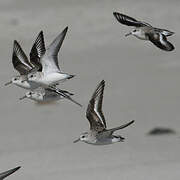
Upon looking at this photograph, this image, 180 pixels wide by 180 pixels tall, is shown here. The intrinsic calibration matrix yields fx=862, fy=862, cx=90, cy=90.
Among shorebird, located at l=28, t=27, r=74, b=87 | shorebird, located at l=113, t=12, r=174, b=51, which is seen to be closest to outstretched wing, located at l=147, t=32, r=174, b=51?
shorebird, located at l=113, t=12, r=174, b=51

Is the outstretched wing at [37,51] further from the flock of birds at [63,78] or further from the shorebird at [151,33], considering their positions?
the shorebird at [151,33]

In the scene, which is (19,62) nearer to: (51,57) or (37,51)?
(37,51)

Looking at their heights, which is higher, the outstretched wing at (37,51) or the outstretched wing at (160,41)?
the outstretched wing at (37,51)

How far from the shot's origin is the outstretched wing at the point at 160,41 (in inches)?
331

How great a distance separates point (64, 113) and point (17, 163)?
127 inches

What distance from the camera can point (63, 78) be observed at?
8805mm

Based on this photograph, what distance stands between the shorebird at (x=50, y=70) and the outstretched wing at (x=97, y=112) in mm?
340

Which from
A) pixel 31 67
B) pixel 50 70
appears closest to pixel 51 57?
pixel 50 70

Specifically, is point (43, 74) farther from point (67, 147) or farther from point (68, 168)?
Result: point (67, 147)

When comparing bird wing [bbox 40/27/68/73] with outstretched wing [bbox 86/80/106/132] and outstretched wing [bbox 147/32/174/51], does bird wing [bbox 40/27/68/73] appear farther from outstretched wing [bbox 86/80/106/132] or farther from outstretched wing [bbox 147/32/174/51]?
outstretched wing [bbox 147/32/174/51]

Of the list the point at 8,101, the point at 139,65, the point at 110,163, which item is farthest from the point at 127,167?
the point at 139,65

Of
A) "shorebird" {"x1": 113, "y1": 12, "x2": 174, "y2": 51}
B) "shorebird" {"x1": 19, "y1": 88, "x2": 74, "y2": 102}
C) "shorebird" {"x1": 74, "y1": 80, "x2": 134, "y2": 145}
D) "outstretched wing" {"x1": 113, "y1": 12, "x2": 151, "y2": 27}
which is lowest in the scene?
"shorebird" {"x1": 74, "y1": 80, "x2": 134, "y2": 145}

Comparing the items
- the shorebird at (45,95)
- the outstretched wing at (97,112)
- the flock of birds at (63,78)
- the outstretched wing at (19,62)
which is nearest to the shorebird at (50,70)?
the flock of birds at (63,78)

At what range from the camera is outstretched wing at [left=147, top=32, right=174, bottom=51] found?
27.6 ft
